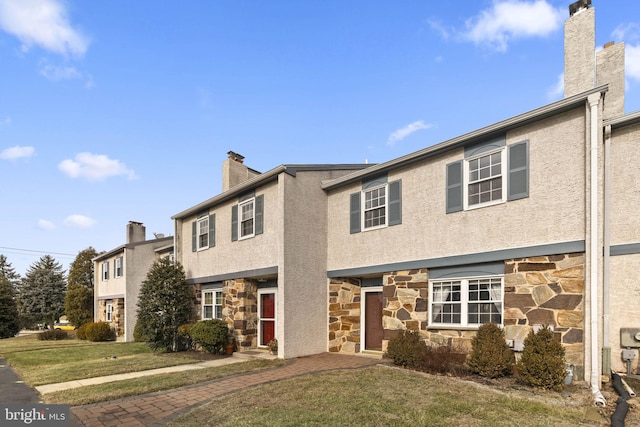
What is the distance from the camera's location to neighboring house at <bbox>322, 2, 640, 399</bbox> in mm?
7816

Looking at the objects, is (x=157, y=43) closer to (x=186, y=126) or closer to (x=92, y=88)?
(x=92, y=88)

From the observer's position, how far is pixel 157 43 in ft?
40.9

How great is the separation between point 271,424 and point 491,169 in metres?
7.33

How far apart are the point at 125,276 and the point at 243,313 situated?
12.1 metres

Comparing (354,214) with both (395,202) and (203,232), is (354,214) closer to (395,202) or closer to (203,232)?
(395,202)

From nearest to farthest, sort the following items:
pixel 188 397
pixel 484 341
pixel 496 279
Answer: pixel 188 397
pixel 484 341
pixel 496 279

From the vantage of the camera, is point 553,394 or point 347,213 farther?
point 347,213

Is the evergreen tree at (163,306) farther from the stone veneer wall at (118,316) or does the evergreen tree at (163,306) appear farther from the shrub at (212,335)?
the stone veneer wall at (118,316)

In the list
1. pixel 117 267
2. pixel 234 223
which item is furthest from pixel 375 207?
pixel 117 267

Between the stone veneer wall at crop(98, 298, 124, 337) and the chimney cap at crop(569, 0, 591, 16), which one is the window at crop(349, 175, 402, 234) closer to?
the chimney cap at crop(569, 0, 591, 16)

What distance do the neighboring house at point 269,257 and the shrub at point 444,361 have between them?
427 cm

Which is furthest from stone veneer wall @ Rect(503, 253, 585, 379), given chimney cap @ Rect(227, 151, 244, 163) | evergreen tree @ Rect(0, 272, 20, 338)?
evergreen tree @ Rect(0, 272, 20, 338)

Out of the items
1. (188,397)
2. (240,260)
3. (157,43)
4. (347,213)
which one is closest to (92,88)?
(157,43)

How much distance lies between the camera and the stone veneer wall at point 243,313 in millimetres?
14039
